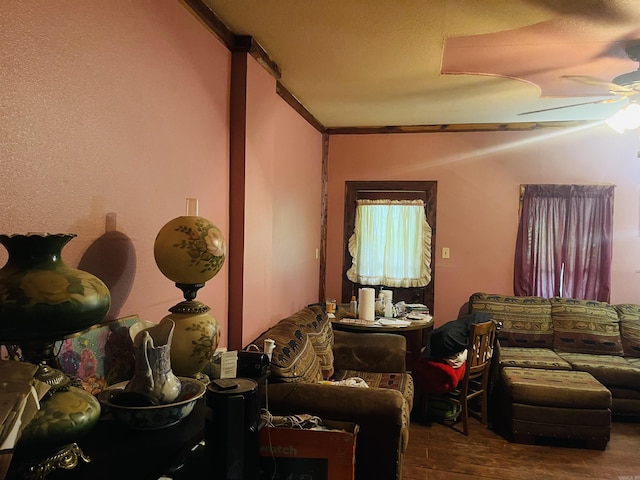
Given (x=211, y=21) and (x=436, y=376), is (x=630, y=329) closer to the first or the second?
(x=436, y=376)

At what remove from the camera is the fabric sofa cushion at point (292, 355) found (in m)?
2.41

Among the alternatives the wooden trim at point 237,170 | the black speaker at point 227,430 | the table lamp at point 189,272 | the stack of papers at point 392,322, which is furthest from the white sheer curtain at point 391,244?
the black speaker at point 227,430

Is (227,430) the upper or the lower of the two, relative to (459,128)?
lower

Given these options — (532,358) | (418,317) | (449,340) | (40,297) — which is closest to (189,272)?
(40,297)

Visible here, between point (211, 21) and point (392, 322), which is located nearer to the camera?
point (211, 21)

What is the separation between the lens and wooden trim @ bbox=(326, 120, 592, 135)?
446 cm

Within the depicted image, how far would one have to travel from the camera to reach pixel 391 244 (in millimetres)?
4781

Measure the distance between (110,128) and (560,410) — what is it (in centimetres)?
333

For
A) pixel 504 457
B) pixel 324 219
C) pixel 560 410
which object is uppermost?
pixel 324 219

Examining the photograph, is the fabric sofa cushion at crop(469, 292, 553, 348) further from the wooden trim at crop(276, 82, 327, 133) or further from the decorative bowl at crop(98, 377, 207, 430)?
the decorative bowl at crop(98, 377, 207, 430)

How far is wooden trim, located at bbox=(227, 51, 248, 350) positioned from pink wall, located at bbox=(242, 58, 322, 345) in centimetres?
→ 5

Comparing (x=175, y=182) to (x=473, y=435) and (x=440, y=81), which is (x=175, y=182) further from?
(x=473, y=435)

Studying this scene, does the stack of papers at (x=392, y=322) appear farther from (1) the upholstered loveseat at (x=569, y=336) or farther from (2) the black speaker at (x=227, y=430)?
(2) the black speaker at (x=227, y=430)

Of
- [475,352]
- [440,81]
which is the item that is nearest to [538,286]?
[475,352]
